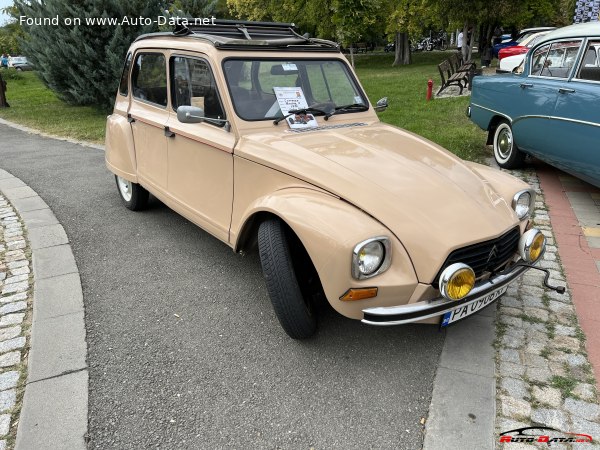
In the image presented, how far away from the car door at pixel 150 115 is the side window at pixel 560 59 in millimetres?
4776

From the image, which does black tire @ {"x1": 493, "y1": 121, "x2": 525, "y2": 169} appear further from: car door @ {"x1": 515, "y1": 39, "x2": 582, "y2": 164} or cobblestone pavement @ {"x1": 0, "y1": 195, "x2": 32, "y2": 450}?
cobblestone pavement @ {"x1": 0, "y1": 195, "x2": 32, "y2": 450}

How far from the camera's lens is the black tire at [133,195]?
17.4ft

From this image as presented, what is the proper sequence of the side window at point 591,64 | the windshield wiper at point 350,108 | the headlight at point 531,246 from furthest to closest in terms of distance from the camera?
the side window at point 591,64
the windshield wiper at point 350,108
the headlight at point 531,246

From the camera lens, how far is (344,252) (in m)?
2.45

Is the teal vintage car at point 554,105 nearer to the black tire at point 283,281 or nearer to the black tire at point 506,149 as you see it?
the black tire at point 506,149

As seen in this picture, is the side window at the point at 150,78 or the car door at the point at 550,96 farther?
the car door at the point at 550,96

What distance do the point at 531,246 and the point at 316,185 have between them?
1432 mm

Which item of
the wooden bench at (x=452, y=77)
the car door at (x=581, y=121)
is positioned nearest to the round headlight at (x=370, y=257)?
the car door at (x=581, y=121)

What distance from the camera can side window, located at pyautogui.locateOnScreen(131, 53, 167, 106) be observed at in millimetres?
4352

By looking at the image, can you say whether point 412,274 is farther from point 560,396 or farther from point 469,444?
point 560,396

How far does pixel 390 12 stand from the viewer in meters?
25.3

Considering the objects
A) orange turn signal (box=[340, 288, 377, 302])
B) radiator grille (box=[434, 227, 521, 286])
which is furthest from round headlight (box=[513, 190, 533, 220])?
orange turn signal (box=[340, 288, 377, 302])

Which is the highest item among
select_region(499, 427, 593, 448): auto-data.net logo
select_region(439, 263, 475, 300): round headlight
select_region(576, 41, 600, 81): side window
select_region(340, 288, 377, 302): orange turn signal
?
select_region(576, 41, 600, 81): side window

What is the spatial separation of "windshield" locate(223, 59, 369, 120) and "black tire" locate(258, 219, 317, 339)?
1123 mm
